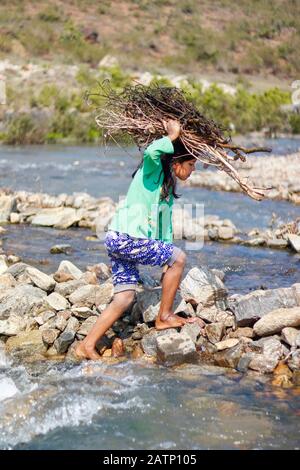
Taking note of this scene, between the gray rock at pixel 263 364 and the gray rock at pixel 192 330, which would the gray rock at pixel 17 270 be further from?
the gray rock at pixel 263 364

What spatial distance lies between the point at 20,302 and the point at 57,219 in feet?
14.2

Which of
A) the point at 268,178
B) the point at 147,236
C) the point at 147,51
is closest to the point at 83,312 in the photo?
the point at 147,236

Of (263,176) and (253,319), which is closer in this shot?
(253,319)

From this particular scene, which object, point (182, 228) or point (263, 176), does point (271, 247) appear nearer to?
point (182, 228)

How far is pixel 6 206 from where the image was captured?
33.9 ft

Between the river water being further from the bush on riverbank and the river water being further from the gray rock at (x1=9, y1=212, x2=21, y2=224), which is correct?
the bush on riverbank

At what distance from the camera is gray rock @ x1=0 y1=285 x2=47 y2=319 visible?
5.67 metres

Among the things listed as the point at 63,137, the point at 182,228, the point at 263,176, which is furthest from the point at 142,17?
the point at 182,228

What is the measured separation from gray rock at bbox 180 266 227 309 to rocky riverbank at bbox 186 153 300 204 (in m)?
6.25

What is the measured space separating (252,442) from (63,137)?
18.2 m

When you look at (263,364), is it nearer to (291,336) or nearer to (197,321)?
(291,336)

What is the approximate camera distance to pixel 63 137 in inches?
835

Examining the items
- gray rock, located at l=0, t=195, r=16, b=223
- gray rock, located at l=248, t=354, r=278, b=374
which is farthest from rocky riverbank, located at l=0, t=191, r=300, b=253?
gray rock, located at l=248, t=354, r=278, b=374
